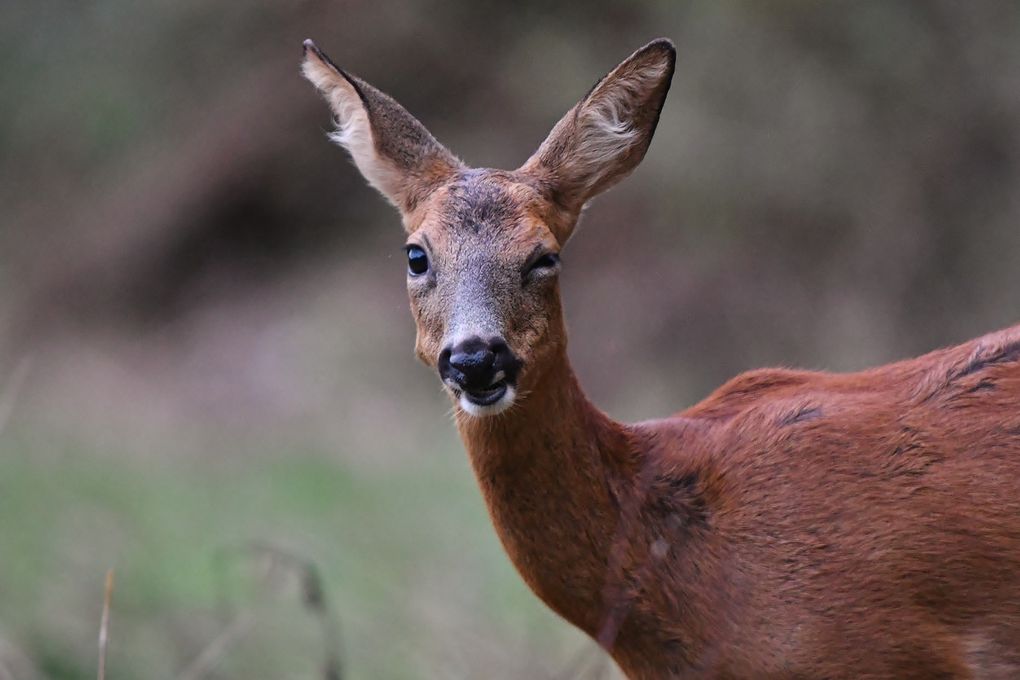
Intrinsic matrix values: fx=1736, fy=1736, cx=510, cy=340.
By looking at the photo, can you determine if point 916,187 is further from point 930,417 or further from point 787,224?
point 930,417

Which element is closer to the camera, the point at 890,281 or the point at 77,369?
the point at 890,281

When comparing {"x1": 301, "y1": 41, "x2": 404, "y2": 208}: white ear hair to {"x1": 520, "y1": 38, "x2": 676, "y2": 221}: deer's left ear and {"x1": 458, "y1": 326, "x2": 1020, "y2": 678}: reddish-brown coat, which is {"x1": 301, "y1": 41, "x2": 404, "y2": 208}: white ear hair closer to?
{"x1": 520, "y1": 38, "x2": 676, "y2": 221}: deer's left ear

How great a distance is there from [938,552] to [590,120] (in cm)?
186

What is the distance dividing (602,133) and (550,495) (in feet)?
4.34

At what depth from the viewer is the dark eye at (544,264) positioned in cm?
555

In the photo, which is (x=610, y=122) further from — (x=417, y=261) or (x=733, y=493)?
(x=733, y=493)

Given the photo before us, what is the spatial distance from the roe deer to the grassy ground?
0.97m

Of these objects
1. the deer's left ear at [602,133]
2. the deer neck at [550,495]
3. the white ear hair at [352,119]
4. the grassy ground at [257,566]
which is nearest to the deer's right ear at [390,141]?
the white ear hair at [352,119]

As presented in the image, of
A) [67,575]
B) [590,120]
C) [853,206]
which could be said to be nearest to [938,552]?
[590,120]

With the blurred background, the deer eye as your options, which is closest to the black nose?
the deer eye

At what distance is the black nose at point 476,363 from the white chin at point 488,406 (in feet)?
0.15

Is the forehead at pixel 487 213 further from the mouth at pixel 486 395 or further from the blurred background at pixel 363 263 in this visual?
the blurred background at pixel 363 263

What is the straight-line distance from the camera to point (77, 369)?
14.2 meters

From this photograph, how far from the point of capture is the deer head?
530cm
